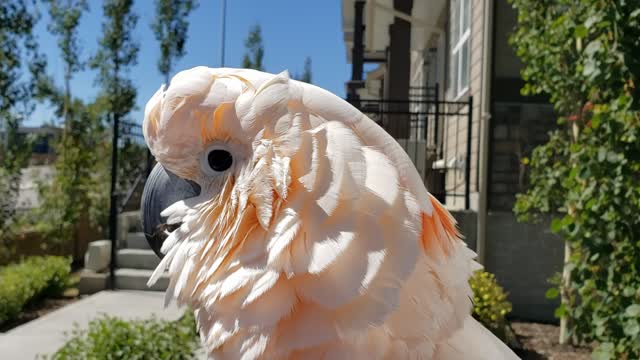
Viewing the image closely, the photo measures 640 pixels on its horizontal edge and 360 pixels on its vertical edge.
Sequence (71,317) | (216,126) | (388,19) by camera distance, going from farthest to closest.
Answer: (388,19) → (71,317) → (216,126)

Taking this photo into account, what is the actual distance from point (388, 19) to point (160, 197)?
8.83 m

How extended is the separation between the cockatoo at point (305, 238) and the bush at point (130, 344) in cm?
188

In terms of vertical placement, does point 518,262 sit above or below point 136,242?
above

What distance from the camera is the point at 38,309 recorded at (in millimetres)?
5938

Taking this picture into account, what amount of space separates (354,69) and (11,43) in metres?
4.73

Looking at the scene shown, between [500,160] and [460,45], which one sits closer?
[500,160]

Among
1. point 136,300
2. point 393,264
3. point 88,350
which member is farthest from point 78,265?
point 393,264

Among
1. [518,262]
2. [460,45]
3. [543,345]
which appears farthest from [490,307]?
[460,45]

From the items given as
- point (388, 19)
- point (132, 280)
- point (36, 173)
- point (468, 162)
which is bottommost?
point (132, 280)

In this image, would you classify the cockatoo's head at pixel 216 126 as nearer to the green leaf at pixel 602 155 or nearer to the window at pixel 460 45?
the green leaf at pixel 602 155

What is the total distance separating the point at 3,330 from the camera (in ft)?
16.8

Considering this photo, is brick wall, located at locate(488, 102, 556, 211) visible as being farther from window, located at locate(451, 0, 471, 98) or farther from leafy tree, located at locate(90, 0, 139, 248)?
leafy tree, located at locate(90, 0, 139, 248)

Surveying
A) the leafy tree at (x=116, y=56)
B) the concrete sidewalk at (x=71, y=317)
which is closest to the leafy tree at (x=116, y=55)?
the leafy tree at (x=116, y=56)

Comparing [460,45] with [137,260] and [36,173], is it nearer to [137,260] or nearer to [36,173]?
[137,260]
